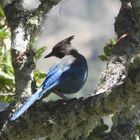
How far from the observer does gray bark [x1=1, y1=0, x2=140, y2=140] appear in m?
5.32

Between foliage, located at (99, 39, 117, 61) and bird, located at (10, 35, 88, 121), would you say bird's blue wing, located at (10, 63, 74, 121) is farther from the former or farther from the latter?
foliage, located at (99, 39, 117, 61)

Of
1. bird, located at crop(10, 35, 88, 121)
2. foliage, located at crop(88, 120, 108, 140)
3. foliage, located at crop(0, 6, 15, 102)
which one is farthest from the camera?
foliage, located at crop(0, 6, 15, 102)

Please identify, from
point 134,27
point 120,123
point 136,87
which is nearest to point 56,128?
point 120,123

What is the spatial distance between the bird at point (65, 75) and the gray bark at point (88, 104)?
22 centimetres

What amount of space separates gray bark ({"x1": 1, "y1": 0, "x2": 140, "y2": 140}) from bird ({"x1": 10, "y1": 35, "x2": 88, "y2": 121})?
222 mm

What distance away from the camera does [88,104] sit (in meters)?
5.50

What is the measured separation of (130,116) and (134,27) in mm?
1045

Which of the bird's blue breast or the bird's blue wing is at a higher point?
the bird's blue wing

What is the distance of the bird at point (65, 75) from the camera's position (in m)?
6.37

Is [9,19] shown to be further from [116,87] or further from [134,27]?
[116,87]

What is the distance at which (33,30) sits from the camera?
21.9 feet

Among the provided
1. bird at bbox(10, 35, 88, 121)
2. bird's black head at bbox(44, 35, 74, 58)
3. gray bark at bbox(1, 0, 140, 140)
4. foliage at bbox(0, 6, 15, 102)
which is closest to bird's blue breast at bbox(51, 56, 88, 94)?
bird at bbox(10, 35, 88, 121)

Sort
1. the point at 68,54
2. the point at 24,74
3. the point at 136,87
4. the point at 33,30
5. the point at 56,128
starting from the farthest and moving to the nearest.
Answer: the point at 68,54, the point at 33,30, the point at 24,74, the point at 56,128, the point at 136,87

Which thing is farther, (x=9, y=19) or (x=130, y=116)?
(x=9, y=19)
